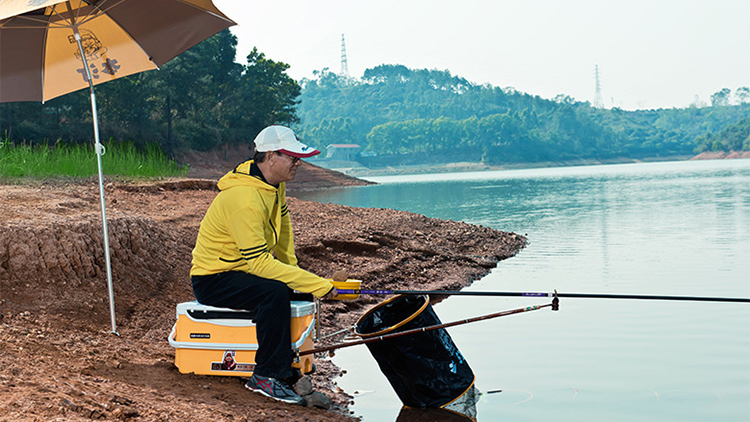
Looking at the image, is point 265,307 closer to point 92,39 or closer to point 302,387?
point 302,387

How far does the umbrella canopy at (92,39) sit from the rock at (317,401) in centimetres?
309

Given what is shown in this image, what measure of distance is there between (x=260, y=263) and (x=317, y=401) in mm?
1002

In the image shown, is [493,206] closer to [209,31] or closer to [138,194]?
[138,194]

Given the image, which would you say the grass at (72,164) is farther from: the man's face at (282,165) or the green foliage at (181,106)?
the green foliage at (181,106)

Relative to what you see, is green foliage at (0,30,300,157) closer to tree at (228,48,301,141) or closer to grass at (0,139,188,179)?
tree at (228,48,301,141)

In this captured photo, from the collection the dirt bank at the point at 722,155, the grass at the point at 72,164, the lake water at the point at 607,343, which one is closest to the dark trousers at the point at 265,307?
the lake water at the point at 607,343

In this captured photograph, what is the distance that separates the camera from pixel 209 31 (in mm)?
6180

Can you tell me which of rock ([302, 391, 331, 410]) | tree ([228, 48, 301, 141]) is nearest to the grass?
rock ([302, 391, 331, 410])

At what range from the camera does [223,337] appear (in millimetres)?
4477

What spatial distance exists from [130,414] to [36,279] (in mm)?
2651

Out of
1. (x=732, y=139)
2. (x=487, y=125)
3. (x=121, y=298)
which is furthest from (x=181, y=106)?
(x=732, y=139)

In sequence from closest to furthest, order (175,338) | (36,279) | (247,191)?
(247,191) < (175,338) < (36,279)

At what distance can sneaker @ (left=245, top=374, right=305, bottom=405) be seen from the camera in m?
4.41

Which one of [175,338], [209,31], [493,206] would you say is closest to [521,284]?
[209,31]
